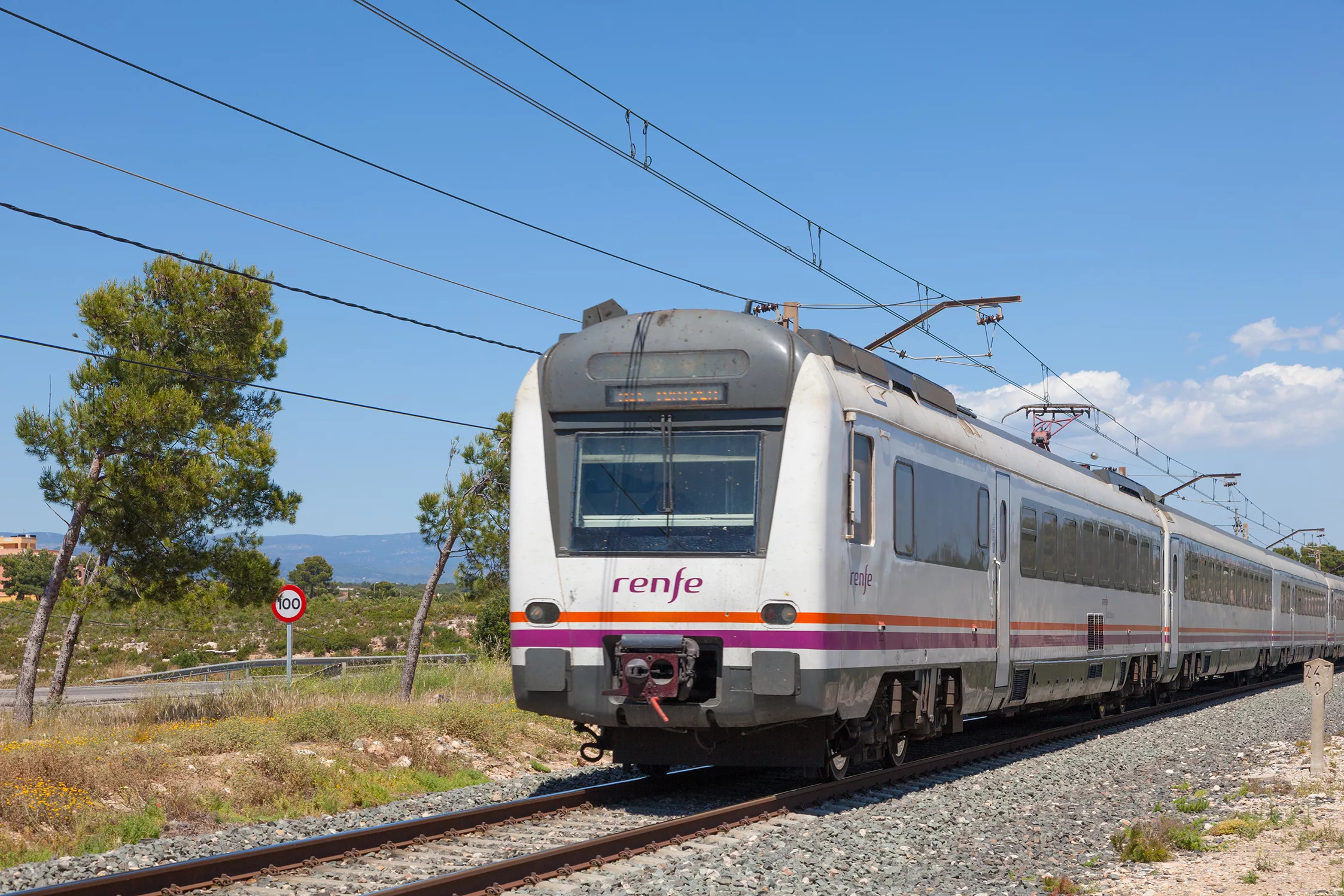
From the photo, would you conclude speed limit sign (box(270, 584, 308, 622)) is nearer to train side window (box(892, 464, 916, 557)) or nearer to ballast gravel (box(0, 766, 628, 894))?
ballast gravel (box(0, 766, 628, 894))

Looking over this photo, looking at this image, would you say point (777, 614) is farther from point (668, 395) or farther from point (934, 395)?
point (934, 395)

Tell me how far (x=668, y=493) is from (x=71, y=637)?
45.9 ft

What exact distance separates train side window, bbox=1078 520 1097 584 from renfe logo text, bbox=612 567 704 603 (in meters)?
9.56

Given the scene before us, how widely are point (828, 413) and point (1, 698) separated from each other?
27.1 meters

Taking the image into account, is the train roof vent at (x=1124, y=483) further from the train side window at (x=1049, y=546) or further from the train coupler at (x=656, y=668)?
the train coupler at (x=656, y=668)

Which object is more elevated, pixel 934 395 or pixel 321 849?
pixel 934 395

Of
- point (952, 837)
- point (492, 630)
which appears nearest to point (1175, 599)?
point (952, 837)

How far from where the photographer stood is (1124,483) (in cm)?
2278

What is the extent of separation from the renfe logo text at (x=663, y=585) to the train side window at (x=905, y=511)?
7.52 feet

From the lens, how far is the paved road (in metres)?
27.0

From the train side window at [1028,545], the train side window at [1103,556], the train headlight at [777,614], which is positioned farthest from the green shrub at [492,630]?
the train headlight at [777,614]

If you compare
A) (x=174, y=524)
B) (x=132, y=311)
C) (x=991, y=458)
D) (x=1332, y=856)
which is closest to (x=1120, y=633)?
(x=991, y=458)

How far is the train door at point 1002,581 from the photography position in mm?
14711

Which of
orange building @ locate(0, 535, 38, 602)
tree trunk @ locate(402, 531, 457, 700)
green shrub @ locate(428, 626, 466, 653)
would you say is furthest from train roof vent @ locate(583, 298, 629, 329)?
orange building @ locate(0, 535, 38, 602)
